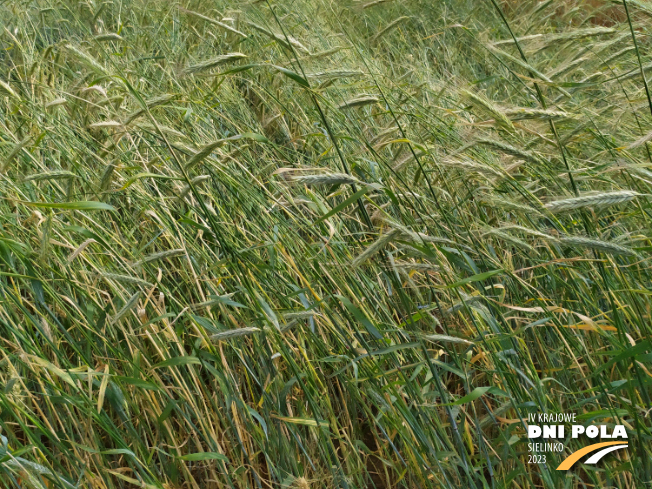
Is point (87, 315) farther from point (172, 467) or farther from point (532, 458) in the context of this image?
point (532, 458)

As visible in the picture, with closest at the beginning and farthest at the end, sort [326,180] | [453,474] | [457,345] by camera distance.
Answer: [326,180] → [453,474] → [457,345]

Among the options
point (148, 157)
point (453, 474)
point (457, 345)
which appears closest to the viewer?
point (453, 474)

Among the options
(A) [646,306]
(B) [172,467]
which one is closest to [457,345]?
(A) [646,306]

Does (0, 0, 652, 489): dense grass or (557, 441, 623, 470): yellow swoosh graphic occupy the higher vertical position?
(0, 0, 652, 489): dense grass

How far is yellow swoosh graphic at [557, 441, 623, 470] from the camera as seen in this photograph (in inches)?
39.4

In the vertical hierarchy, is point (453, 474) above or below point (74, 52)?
below

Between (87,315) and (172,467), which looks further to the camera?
(87,315)

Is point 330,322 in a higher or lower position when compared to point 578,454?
higher

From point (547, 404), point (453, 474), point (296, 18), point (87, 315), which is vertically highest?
point (296, 18)

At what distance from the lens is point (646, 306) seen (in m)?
1.25

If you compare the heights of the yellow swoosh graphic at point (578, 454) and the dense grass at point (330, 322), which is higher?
the dense grass at point (330, 322)

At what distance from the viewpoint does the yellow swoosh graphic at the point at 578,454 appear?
3.28ft

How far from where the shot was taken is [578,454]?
39.8 inches

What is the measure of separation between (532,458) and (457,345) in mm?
352
